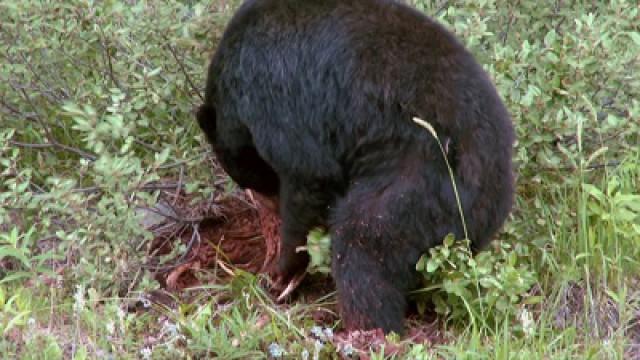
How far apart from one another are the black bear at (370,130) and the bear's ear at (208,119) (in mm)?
190

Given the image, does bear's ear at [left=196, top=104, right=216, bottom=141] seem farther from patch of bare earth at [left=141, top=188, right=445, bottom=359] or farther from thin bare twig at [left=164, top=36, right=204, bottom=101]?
thin bare twig at [left=164, top=36, right=204, bottom=101]

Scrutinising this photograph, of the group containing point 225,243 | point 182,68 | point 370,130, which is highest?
point 370,130

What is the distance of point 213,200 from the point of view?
17.4 ft

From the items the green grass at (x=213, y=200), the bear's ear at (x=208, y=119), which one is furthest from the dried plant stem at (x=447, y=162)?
the bear's ear at (x=208, y=119)

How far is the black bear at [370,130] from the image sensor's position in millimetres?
3965

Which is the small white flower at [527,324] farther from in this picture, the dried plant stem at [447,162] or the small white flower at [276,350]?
the small white flower at [276,350]

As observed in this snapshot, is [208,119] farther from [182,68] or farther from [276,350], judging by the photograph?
[276,350]

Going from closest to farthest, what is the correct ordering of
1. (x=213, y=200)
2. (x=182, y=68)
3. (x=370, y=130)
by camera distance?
1. (x=370, y=130)
2. (x=182, y=68)
3. (x=213, y=200)

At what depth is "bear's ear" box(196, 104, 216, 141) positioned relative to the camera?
458 centimetres

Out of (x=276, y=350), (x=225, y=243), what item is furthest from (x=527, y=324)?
(x=225, y=243)

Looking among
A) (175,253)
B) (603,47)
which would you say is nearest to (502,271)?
(603,47)

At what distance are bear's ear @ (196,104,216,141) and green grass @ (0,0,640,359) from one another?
0.19m

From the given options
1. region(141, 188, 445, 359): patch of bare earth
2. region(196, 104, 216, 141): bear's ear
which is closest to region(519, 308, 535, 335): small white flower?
region(141, 188, 445, 359): patch of bare earth

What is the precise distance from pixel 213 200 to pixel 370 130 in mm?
1482
